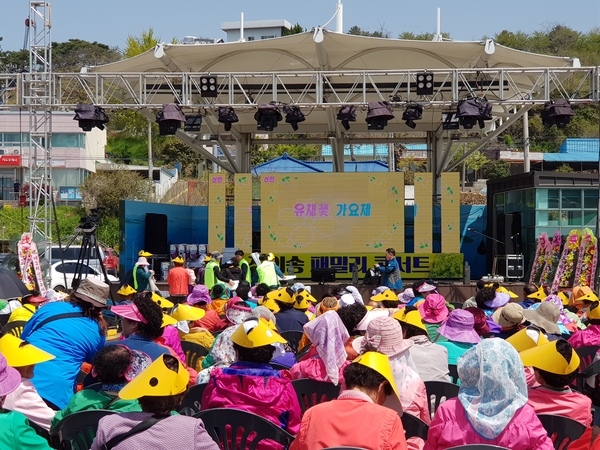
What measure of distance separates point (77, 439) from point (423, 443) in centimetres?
149

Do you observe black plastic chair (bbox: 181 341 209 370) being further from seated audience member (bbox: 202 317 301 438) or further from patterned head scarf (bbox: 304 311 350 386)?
seated audience member (bbox: 202 317 301 438)

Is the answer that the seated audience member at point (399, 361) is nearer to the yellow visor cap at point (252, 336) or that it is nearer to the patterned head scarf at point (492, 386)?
the yellow visor cap at point (252, 336)

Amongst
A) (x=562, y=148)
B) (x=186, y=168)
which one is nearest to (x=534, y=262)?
(x=562, y=148)

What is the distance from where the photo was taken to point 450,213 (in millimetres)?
24000

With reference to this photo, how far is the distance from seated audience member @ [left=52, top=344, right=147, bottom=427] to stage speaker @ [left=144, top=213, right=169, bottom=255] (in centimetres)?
2122

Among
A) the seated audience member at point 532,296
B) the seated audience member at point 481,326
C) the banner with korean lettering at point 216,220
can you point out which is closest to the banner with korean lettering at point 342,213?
the banner with korean lettering at point 216,220

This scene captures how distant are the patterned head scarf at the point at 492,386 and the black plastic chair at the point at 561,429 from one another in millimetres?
649

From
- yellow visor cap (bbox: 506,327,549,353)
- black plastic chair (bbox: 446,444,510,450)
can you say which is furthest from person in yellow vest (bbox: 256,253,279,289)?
black plastic chair (bbox: 446,444,510,450)

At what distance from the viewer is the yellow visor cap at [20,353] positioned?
419cm

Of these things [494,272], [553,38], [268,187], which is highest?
[553,38]

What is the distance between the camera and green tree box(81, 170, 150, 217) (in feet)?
135

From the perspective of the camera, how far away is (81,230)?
17.4 m

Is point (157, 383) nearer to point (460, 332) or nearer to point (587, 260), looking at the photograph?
point (460, 332)

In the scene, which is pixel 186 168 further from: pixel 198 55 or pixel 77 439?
pixel 77 439
